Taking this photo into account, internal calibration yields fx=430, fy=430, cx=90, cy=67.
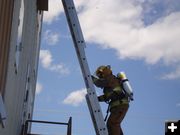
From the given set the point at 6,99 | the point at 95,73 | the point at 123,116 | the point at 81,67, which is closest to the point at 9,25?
the point at 6,99

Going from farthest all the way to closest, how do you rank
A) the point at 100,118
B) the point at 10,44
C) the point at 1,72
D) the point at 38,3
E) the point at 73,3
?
the point at 38,3 → the point at 73,3 → the point at 100,118 → the point at 10,44 → the point at 1,72

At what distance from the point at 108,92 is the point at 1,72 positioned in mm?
3960

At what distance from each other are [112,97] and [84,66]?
1363 millimetres

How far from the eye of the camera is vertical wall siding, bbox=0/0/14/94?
598 centimetres

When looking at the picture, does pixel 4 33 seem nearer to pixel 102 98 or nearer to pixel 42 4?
pixel 102 98

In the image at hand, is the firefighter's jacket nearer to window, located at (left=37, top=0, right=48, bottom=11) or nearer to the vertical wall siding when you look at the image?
the vertical wall siding

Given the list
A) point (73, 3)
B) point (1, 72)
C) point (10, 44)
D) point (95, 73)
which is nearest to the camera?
point (1, 72)

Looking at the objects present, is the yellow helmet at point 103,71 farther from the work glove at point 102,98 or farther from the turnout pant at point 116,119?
the turnout pant at point 116,119

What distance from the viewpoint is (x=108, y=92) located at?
977cm

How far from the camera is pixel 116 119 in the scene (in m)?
9.88

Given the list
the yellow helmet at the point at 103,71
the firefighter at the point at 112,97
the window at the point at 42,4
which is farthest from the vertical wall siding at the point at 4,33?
the window at the point at 42,4

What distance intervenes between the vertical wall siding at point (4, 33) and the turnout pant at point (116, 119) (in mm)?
3842

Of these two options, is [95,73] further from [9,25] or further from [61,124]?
[9,25]

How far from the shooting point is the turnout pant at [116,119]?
9695 millimetres
